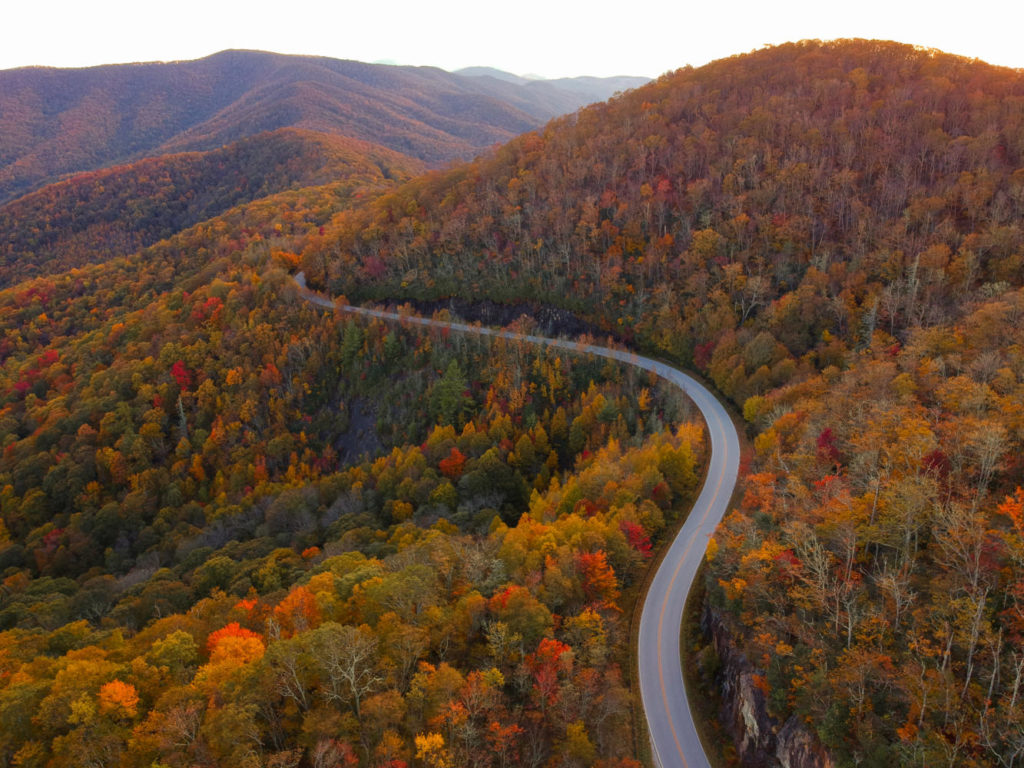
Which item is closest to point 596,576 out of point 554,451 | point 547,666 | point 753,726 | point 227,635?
point 547,666

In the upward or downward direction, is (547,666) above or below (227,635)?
above

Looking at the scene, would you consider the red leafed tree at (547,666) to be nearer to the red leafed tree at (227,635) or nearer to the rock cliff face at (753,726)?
the rock cliff face at (753,726)

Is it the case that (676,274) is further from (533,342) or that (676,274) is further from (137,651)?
(137,651)

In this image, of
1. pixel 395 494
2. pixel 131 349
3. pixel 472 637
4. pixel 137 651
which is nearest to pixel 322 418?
pixel 395 494

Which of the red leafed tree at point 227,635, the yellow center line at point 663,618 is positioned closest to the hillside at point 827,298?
the yellow center line at point 663,618

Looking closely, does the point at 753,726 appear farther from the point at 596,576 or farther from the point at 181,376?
the point at 181,376

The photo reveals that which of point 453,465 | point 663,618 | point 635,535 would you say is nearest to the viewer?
point 663,618
